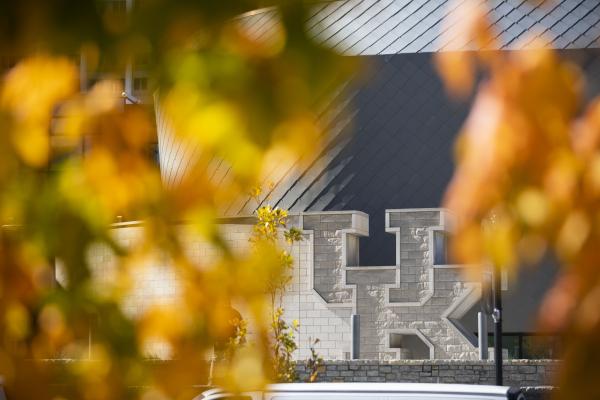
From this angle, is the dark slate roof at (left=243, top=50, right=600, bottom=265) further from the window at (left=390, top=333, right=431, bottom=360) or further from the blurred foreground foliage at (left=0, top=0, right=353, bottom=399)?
the blurred foreground foliage at (left=0, top=0, right=353, bottom=399)

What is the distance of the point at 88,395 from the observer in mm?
1682

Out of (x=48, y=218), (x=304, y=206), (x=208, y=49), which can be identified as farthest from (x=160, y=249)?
(x=304, y=206)

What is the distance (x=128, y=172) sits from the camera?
160 cm

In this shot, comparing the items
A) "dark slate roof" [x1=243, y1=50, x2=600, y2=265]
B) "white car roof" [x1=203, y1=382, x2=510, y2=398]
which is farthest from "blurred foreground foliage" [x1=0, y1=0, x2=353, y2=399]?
"dark slate roof" [x1=243, y1=50, x2=600, y2=265]

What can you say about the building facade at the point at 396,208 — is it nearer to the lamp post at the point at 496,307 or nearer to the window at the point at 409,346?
the window at the point at 409,346

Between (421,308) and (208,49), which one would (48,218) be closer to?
(208,49)

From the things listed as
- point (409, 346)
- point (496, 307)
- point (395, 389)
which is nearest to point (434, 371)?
point (496, 307)

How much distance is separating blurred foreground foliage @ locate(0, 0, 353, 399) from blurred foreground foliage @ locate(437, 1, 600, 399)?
0.73ft

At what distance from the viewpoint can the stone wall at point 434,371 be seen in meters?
19.6

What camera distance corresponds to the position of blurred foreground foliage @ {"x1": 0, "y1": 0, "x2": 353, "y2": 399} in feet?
4.68

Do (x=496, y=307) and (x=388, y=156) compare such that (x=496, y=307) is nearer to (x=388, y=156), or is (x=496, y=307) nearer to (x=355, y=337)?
(x=355, y=337)

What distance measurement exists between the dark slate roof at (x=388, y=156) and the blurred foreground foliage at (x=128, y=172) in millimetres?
23725

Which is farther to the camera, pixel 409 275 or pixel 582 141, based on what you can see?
pixel 409 275

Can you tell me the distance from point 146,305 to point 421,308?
878 inches
